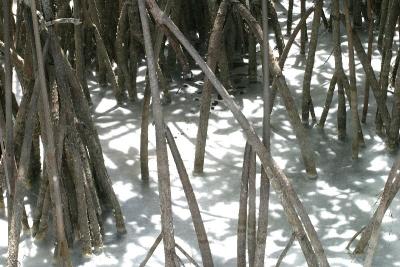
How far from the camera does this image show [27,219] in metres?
3.81

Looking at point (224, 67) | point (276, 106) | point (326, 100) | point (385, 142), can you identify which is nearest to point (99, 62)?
point (224, 67)

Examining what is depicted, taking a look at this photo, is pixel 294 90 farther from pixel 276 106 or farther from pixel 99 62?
pixel 99 62

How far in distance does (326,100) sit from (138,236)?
1363mm

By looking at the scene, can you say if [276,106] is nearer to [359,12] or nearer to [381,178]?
[381,178]

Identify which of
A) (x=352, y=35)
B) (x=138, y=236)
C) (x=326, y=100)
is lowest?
(x=138, y=236)

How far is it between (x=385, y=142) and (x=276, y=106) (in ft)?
2.31

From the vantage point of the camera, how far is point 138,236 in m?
3.70

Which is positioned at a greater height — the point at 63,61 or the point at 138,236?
the point at 63,61

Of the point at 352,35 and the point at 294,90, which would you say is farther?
the point at 294,90

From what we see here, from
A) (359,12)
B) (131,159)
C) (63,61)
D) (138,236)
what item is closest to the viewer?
(63,61)

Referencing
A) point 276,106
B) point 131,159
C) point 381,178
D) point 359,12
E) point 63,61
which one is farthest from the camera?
point 359,12

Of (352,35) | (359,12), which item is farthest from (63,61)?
(359,12)

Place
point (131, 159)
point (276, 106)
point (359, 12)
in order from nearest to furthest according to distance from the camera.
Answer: point (131, 159), point (276, 106), point (359, 12)

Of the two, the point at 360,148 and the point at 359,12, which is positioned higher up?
the point at 359,12
